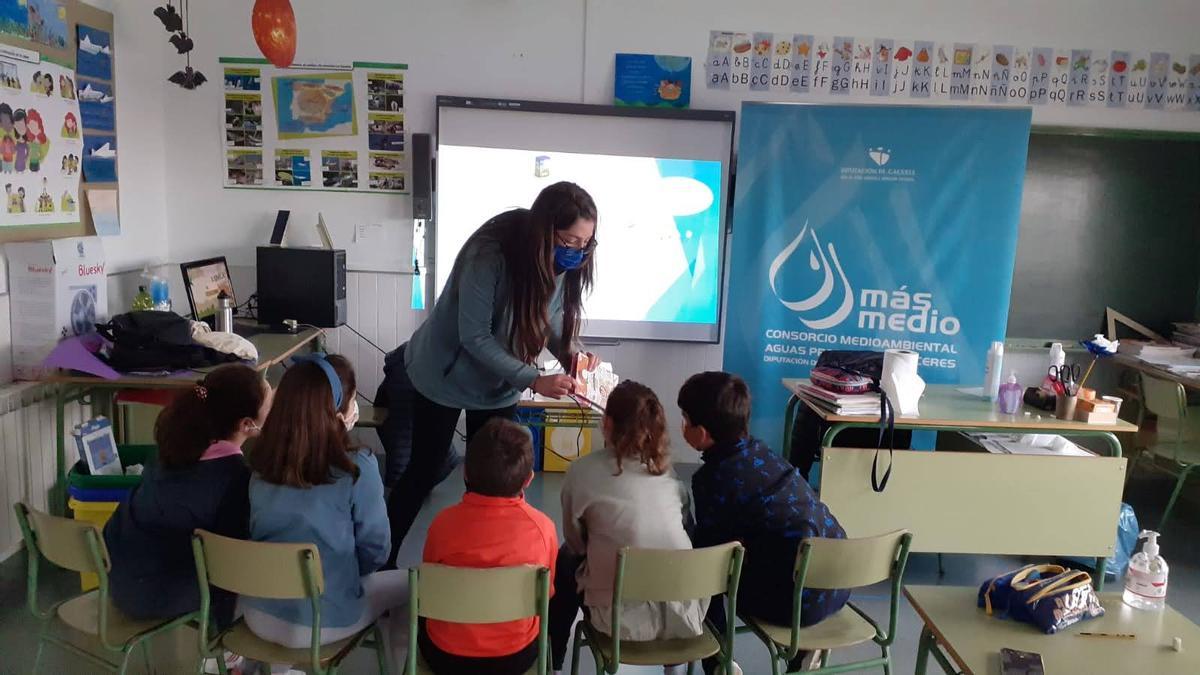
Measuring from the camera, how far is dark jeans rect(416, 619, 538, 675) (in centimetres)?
177

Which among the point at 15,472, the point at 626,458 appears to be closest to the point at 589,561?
the point at 626,458

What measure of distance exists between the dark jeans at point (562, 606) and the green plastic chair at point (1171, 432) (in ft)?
9.64

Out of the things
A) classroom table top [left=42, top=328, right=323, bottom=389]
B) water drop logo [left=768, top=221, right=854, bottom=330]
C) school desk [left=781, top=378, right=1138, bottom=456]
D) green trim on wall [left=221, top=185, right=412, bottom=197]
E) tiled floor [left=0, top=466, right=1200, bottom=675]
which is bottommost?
tiled floor [left=0, top=466, right=1200, bottom=675]

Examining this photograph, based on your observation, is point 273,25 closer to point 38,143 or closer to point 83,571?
point 38,143

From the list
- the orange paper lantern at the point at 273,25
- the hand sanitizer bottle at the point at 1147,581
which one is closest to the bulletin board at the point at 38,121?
the orange paper lantern at the point at 273,25

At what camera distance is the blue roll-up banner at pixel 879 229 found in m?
3.73

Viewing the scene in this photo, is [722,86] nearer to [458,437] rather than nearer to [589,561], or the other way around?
[458,437]

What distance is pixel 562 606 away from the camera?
2166 millimetres

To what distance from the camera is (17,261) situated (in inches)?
117

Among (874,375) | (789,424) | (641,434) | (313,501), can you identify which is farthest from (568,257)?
(789,424)

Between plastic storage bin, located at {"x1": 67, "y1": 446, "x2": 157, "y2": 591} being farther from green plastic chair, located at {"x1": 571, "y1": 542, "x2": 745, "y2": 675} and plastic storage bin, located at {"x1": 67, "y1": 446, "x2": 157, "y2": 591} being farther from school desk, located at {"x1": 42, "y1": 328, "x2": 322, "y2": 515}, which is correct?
green plastic chair, located at {"x1": 571, "y1": 542, "x2": 745, "y2": 675}

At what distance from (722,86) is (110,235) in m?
3.01

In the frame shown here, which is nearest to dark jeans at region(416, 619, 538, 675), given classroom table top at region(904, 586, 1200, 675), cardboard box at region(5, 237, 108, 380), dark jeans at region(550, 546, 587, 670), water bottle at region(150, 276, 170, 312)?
dark jeans at region(550, 546, 587, 670)

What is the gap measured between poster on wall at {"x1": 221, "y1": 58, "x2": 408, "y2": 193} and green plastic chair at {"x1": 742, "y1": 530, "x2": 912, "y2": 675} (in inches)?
122
